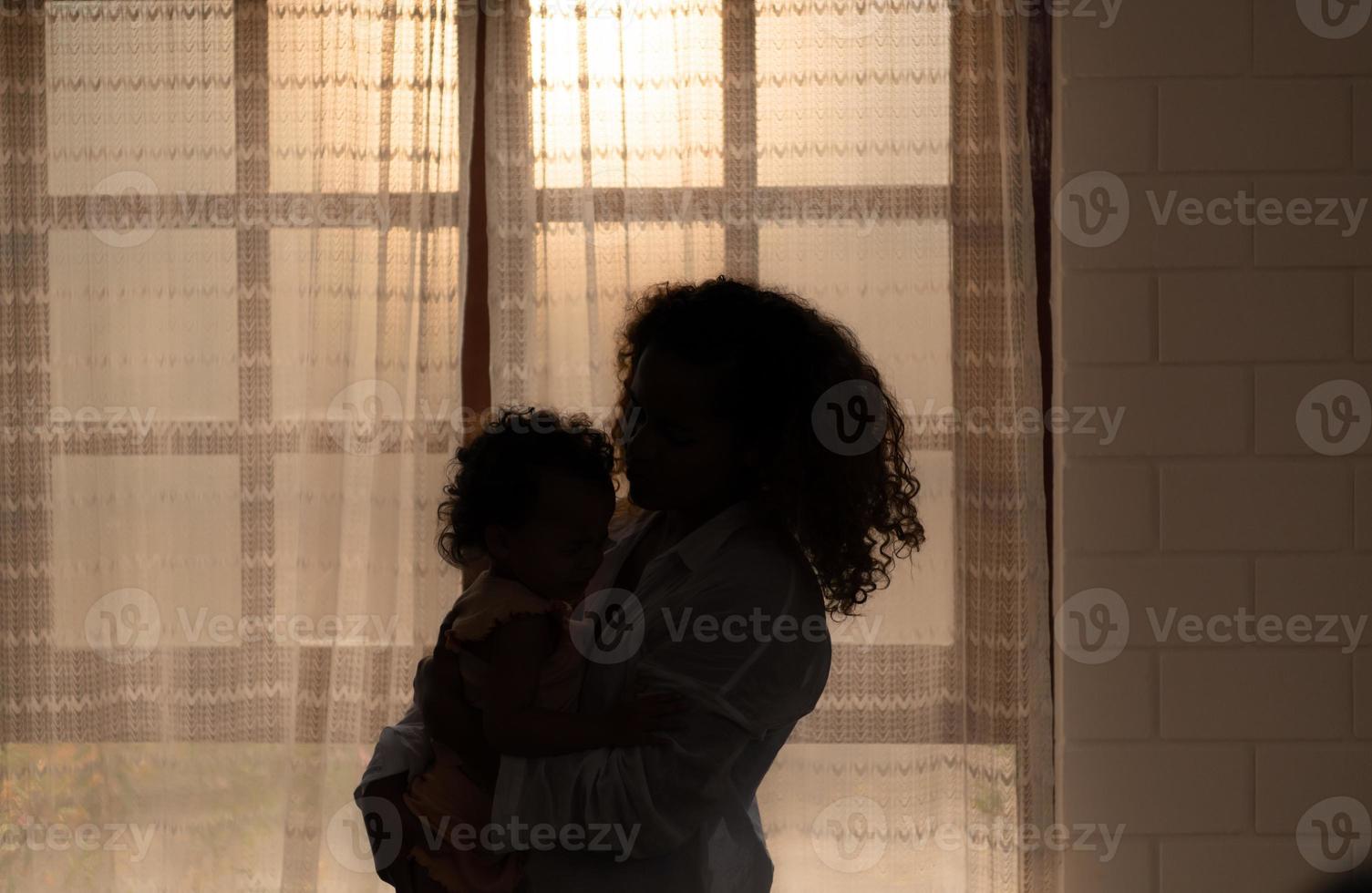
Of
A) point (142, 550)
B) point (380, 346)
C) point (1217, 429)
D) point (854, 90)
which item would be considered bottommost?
point (142, 550)

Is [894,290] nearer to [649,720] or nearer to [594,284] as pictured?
[594,284]

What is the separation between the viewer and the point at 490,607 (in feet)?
4.08

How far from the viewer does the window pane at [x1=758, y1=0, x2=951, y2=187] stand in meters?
2.33

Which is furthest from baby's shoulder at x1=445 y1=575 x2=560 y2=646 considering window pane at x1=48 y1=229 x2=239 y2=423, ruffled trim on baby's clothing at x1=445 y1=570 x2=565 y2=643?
window pane at x1=48 y1=229 x2=239 y2=423

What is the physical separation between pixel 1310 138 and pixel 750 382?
4.97 feet

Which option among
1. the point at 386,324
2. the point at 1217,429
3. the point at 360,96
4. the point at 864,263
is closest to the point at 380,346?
the point at 386,324

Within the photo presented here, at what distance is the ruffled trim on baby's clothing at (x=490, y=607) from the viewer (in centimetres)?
122

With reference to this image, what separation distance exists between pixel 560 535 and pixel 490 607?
0.36ft

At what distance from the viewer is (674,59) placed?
2.35 m

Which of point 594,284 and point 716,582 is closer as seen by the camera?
point 716,582

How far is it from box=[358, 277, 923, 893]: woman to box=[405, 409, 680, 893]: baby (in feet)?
0.08

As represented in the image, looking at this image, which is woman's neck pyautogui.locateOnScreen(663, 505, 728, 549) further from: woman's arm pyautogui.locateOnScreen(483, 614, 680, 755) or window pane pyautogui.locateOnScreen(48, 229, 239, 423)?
window pane pyautogui.locateOnScreen(48, 229, 239, 423)

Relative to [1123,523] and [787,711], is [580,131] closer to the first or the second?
[1123,523]

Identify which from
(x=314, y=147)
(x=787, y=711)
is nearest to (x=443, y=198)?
(x=314, y=147)
